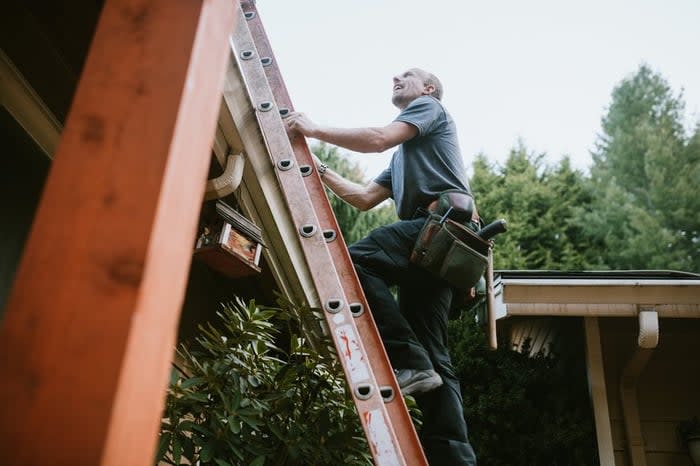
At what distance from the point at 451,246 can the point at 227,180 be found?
3.31ft

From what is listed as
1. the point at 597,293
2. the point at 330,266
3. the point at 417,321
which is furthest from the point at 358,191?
the point at 597,293

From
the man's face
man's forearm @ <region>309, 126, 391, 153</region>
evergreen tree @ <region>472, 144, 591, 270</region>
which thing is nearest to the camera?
man's forearm @ <region>309, 126, 391, 153</region>

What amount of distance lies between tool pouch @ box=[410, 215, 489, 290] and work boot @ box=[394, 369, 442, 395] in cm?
43

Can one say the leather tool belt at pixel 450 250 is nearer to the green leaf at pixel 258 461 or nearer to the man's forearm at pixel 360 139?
the man's forearm at pixel 360 139

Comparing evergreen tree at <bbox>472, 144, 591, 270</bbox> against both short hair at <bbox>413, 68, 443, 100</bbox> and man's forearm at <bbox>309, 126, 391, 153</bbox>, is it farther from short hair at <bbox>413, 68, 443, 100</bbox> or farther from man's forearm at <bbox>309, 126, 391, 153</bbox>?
man's forearm at <bbox>309, 126, 391, 153</bbox>

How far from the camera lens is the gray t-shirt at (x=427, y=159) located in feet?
9.23

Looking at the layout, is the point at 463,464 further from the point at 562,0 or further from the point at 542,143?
the point at 562,0

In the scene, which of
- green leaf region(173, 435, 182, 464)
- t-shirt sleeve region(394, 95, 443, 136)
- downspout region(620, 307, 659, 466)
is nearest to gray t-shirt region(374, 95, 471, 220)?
t-shirt sleeve region(394, 95, 443, 136)

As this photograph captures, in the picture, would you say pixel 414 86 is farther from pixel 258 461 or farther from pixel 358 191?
pixel 258 461

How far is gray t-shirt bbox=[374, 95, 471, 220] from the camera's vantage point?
9.23ft

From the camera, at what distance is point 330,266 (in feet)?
7.32

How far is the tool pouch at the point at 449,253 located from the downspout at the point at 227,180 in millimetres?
844

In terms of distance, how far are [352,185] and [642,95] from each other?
20.8 metres

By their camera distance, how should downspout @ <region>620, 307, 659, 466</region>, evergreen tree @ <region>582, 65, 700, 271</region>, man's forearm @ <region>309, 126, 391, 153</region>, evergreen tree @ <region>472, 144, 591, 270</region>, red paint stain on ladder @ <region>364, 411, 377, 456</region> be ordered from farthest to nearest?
evergreen tree @ <region>582, 65, 700, 271</region> → evergreen tree @ <region>472, 144, 591, 270</region> → downspout @ <region>620, 307, 659, 466</region> → man's forearm @ <region>309, 126, 391, 153</region> → red paint stain on ladder @ <region>364, 411, 377, 456</region>
